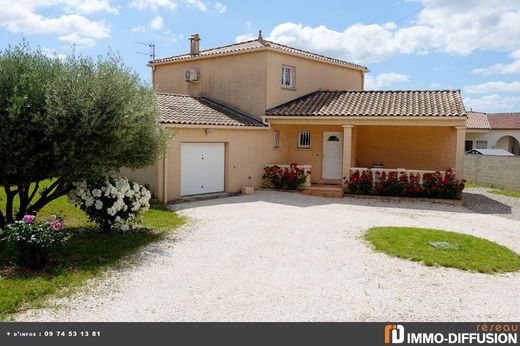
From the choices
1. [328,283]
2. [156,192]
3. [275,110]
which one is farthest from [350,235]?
[275,110]

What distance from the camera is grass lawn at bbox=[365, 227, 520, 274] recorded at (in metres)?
9.02

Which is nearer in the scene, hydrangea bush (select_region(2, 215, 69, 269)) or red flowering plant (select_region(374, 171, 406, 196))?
hydrangea bush (select_region(2, 215, 69, 269))

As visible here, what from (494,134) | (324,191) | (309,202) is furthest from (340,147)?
(494,134)

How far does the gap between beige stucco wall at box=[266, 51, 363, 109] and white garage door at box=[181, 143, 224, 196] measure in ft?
12.4

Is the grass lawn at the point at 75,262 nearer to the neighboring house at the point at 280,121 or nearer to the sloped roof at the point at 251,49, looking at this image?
the neighboring house at the point at 280,121

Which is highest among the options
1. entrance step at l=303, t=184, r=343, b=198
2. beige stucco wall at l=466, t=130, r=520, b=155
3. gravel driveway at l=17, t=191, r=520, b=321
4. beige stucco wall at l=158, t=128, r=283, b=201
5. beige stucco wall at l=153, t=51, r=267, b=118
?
beige stucco wall at l=153, t=51, r=267, b=118

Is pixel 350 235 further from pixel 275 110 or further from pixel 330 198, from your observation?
pixel 275 110

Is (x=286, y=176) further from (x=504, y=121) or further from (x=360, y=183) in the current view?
(x=504, y=121)

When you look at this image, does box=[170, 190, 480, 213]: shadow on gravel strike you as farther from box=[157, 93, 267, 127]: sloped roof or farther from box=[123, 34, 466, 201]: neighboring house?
box=[157, 93, 267, 127]: sloped roof

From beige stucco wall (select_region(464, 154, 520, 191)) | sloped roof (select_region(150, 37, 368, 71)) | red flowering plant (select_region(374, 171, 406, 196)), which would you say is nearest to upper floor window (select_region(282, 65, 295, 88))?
sloped roof (select_region(150, 37, 368, 71))

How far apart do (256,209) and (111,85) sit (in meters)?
6.89

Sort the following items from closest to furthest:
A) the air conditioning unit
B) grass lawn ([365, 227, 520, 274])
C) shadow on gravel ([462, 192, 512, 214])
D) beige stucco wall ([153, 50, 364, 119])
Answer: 1. grass lawn ([365, 227, 520, 274])
2. shadow on gravel ([462, 192, 512, 214])
3. beige stucco wall ([153, 50, 364, 119])
4. the air conditioning unit

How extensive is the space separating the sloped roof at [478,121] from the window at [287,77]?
2686cm
